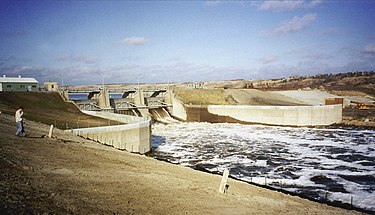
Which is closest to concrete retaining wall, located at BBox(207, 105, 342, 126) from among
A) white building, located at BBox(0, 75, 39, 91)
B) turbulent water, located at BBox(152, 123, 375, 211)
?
turbulent water, located at BBox(152, 123, 375, 211)

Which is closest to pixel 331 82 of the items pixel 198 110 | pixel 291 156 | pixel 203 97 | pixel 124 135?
pixel 203 97

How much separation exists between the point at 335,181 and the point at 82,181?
562 inches

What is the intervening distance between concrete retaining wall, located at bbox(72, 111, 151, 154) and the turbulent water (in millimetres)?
1837

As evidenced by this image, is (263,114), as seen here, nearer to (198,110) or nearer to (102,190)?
(198,110)

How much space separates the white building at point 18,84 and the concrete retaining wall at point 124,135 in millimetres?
27096

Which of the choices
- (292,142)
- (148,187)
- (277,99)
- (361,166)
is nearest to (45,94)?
(292,142)

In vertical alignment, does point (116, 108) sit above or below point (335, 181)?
above

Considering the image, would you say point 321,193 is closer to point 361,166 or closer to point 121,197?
point 361,166

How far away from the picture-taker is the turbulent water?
15.2 m

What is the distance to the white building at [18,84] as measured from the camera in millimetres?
39719

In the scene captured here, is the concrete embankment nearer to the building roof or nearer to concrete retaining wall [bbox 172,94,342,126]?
concrete retaining wall [bbox 172,94,342,126]

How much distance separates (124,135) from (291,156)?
13.4m

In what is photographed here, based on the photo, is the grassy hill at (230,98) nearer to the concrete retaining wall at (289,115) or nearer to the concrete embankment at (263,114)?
the concrete embankment at (263,114)

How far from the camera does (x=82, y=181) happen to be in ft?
26.3
